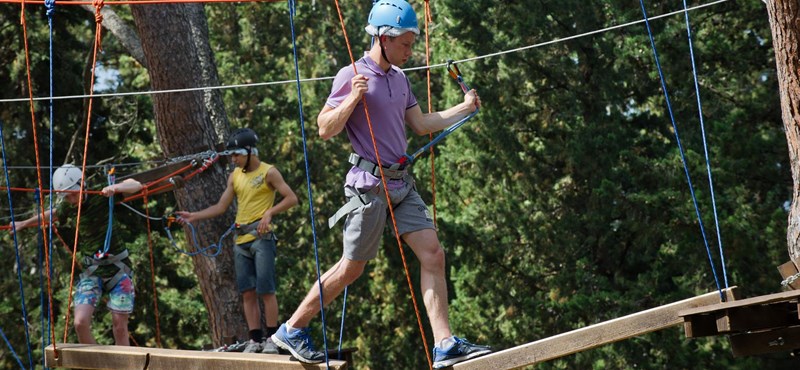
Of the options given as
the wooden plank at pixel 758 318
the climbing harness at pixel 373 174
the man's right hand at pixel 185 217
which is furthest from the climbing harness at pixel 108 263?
the wooden plank at pixel 758 318

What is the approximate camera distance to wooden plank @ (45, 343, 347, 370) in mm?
5344

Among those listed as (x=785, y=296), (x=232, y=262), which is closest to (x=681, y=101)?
(x=232, y=262)

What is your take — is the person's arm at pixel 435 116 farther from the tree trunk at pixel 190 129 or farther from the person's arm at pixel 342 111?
the tree trunk at pixel 190 129

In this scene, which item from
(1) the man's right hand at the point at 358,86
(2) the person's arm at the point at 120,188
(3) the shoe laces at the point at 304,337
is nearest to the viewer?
(1) the man's right hand at the point at 358,86

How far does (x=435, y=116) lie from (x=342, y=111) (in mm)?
627

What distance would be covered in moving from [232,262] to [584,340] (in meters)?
5.32

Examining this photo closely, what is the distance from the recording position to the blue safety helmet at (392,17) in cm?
511

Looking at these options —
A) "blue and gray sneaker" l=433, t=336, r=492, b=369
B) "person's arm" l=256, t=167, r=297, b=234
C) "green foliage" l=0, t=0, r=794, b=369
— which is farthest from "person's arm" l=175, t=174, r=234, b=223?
"green foliage" l=0, t=0, r=794, b=369

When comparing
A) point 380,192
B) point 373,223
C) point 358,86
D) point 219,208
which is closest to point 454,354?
point 373,223

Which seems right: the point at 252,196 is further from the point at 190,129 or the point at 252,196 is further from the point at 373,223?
the point at 190,129

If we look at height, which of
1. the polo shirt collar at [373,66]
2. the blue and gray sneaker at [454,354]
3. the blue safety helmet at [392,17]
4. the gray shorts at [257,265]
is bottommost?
the blue and gray sneaker at [454,354]

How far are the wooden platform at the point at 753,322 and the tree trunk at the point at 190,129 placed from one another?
5.08 m

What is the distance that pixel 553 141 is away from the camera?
50.4 feet

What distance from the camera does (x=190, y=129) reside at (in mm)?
9828
